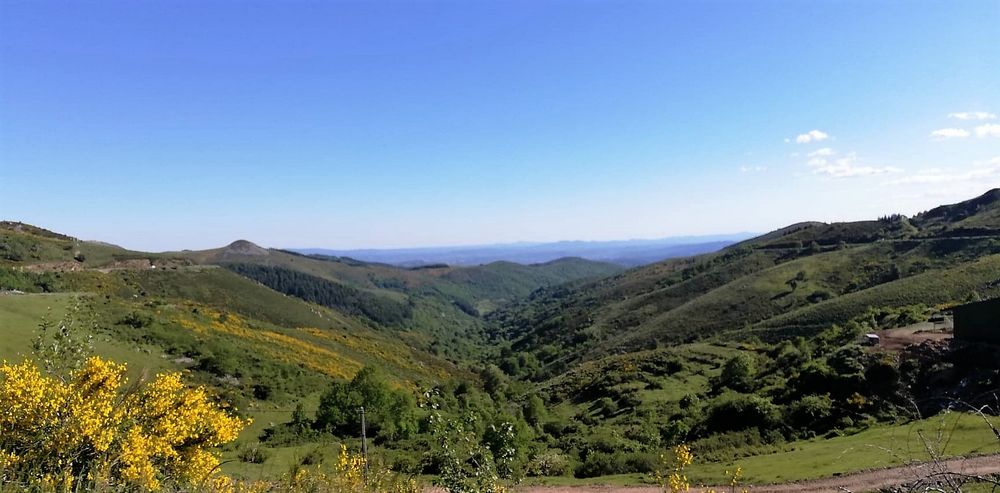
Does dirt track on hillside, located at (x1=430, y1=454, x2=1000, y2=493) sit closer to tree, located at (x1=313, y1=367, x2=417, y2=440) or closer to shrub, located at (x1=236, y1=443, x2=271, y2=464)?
shrub, located at (x1=236, y1=443, x2=271, y2=464)

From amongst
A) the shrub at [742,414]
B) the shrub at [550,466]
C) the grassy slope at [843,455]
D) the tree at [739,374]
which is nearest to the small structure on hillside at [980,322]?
the grassy slope at [843,455]

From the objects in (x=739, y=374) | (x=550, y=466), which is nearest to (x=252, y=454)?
(x=550, y=466)

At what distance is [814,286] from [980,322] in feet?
181

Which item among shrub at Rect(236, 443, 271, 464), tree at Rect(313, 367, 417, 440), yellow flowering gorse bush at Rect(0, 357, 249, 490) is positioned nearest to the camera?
yellow flowering gorse bush at Rect(0, 357, 249, 490)

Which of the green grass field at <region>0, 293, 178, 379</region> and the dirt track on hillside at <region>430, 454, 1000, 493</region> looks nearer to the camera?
the dirt track on hillside at <region>430, 454, 1000, 493</region>

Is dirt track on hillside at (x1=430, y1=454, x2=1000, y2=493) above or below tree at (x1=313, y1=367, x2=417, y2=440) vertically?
above

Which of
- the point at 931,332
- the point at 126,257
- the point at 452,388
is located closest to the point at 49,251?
the point at 126,257

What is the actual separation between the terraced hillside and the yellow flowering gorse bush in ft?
199

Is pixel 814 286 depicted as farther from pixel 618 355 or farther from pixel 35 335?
pixel 35 335


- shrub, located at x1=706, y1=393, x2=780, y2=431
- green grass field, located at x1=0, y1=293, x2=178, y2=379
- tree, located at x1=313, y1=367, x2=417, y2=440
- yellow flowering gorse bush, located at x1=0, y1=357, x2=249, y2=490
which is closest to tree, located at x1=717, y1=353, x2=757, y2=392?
shrub, located at x1=706, y1=393, x2=780, y2=431

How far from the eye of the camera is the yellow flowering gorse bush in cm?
846

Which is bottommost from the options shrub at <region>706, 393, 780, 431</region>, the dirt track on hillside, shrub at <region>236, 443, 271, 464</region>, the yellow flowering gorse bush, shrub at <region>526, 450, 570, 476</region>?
shrub at <region>526, 450, 570, 476</region>

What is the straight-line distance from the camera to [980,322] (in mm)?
27484

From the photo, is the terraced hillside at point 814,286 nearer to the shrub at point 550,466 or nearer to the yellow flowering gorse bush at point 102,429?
the shrub at point 550,466
